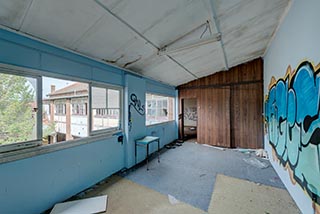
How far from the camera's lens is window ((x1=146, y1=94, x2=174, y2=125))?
6.17 metres

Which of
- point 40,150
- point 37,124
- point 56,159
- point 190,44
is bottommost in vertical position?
point 56,159

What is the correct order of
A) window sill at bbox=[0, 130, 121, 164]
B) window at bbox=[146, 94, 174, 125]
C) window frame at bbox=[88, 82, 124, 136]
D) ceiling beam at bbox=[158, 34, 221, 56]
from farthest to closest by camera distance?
window at bbox=[146, 94, 174, 125] → window frame at bbox=[88, 82, 124, 136] → ceiling beam at bbox=[158, 34, 221, 56] → window sill at bbox=[0, 130, 121, 164]

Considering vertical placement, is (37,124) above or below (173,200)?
above

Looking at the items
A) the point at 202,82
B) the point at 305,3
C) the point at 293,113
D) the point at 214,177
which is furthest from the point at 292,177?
the point at 202,82

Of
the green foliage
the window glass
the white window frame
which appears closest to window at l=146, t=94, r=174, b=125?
the window glass

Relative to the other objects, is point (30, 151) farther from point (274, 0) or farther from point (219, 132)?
point (219, 132)

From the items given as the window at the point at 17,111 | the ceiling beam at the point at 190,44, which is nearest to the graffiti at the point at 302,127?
the ceiling beam at the point at 190,44

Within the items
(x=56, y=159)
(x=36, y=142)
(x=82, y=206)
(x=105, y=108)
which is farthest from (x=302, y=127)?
(x=36, y=142)

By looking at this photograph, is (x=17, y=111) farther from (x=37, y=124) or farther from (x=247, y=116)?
(x=247, y=116)

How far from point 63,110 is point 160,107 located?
4.03m

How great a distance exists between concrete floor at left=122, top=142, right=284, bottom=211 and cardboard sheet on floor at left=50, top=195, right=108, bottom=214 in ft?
2.78

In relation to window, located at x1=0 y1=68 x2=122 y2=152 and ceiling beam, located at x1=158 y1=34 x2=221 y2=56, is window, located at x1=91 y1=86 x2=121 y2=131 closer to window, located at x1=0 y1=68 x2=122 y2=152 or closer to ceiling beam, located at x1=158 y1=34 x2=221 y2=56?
window, located at x1=0 y1=68 x2=122 y2=152

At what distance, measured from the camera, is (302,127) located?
6.57 feet

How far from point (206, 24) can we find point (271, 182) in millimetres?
3183
